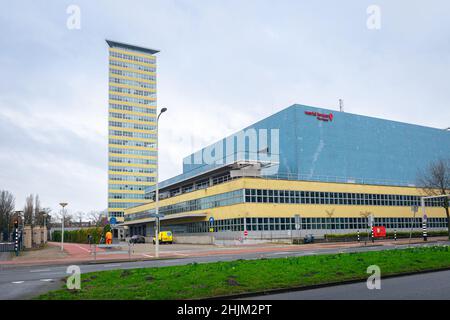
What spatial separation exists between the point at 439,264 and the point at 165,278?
36.1 feet

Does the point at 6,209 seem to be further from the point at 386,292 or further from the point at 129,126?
the point at 386,292

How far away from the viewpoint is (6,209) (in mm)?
98375

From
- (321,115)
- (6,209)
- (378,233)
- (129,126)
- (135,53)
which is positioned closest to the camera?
(378,233)

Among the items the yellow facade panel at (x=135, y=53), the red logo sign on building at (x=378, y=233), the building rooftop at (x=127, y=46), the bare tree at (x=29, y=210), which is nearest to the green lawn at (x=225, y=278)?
the red logo sign on building at (x=378, y=233)

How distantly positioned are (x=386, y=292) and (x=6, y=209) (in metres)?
103

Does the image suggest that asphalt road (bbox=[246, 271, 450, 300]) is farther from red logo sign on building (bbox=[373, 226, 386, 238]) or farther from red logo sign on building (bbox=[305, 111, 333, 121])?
red logo sign on building (bbox=[305, 111, 333, 121])

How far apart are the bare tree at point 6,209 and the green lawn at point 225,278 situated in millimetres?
86719

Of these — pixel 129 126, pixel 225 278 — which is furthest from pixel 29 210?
pixel 225 278

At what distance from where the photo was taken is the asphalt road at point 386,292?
420 inches

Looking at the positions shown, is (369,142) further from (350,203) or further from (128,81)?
(128,81)

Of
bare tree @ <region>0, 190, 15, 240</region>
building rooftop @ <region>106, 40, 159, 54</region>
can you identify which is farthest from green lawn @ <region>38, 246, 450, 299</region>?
building rooftop @ <region>106, 40, 159, 54</region>

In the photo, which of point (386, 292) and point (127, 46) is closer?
point (386, 292)

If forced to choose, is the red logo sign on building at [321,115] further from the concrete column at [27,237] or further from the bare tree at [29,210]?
the bare tree at [29,210]
